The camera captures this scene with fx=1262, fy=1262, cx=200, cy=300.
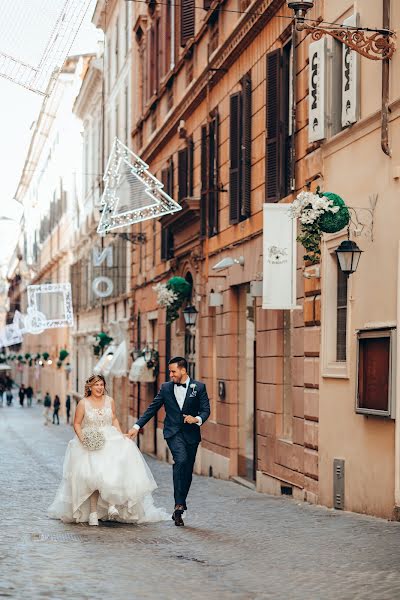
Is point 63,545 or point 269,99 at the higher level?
point 269,99

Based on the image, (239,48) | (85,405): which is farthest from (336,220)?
(239,48)

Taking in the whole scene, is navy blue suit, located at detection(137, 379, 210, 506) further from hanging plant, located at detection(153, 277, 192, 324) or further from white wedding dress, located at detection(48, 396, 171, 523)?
hanging plant, located at detection(153, 277, 192, 324)

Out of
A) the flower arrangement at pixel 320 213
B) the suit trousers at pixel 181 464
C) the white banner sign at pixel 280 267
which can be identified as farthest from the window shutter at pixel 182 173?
the suit trousers at pixel 181 464

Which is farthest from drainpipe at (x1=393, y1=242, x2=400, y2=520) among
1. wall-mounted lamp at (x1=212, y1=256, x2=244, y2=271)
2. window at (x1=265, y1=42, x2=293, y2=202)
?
wall-mounted lamp at (x1=212, y1=256, x2=244, y2=271)

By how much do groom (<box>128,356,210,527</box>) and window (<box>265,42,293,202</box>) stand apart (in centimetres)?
540

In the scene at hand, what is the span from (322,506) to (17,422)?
50670 millimetres

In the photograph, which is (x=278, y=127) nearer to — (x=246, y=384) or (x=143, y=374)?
(x=246, y=384)

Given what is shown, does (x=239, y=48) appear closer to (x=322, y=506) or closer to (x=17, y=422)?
(x=322, y=506)

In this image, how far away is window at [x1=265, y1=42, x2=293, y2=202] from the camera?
1891 cm

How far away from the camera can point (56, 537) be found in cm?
1255

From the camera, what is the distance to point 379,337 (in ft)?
46.6

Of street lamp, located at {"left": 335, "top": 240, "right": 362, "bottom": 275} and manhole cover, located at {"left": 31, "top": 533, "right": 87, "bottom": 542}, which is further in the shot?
street lamp, located at {"left": 335, "top": 240, "right": 362, "bottom": 275}

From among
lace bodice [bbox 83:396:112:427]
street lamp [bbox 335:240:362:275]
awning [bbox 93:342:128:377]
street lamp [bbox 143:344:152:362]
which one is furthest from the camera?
awning [bbox 93:342:128:377]

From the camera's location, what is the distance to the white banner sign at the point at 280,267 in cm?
1720
